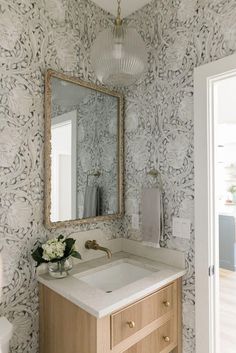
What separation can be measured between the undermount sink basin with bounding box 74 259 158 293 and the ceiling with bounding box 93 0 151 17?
6.28 ft

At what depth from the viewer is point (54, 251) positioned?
4.51ft

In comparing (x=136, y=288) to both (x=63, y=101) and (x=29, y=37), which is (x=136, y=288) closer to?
(x=63, y=101)

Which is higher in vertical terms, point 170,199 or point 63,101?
point 63,101

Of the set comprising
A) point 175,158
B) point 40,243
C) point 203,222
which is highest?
point 175,158

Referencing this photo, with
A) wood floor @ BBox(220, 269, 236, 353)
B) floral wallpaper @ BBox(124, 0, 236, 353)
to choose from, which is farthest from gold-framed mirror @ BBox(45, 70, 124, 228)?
wood floor @ BBox(220, 269, 236, 353)

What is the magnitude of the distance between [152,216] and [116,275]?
48 cm

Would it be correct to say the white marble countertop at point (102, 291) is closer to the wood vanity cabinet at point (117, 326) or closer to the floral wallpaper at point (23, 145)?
the wood vanity cabinet at point (117, 326)

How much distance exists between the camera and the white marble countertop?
1.16 meters

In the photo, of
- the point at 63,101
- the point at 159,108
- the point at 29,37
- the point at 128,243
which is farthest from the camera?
the point at 128,243

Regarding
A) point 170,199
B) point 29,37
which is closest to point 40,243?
point 170,199

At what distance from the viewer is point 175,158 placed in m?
1.70

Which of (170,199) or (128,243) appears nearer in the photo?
(170,199)

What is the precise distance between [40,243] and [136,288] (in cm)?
64

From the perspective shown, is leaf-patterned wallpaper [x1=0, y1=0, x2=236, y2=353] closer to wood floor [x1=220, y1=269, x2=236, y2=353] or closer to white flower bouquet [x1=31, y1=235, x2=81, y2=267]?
white flower bouquet [x1=31, y1=235, x2=81, y2=267]
